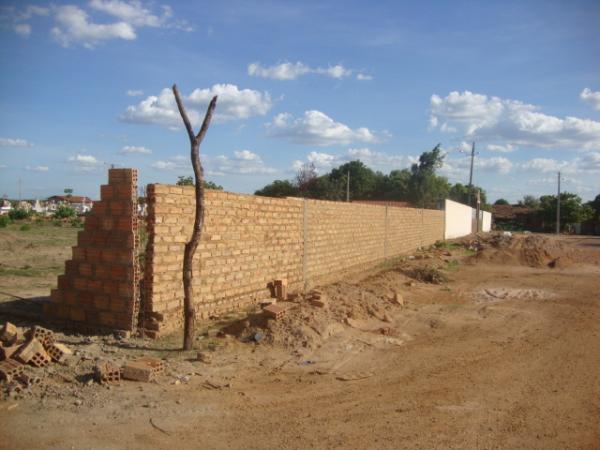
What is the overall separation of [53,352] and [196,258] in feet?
8.45

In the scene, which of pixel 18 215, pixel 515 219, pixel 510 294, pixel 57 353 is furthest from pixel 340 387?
pixel 515 219

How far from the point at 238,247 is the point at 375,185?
51.9m

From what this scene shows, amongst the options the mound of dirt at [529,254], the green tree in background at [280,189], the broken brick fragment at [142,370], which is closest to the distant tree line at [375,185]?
the green tree in background at [280,189]

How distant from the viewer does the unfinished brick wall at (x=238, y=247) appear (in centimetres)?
697

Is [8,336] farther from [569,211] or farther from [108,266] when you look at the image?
[569,211]

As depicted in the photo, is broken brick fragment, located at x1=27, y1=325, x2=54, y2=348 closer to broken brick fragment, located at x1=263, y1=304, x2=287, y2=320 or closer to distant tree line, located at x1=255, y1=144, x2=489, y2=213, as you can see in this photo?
broken brick fragment, located at x1=263, y1=304, x2=287, y2=320

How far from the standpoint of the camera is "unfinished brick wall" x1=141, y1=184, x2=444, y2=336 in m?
6.97

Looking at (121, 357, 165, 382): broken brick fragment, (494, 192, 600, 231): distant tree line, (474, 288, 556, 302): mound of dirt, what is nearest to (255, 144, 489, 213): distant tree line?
(494, 192, 600, 231): distant tree line

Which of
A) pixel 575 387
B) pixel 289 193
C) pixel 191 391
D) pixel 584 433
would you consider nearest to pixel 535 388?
pixel 575 387

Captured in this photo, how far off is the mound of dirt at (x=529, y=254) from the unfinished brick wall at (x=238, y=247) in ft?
26.5

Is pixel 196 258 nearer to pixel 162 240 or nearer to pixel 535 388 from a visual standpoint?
pixel 162 240

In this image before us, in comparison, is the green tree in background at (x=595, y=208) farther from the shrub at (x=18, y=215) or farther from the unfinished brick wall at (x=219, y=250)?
the shrub at (x=18, y=215)

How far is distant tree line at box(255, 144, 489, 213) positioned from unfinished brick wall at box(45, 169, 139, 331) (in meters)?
38.1

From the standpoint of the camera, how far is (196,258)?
25.3 ft
